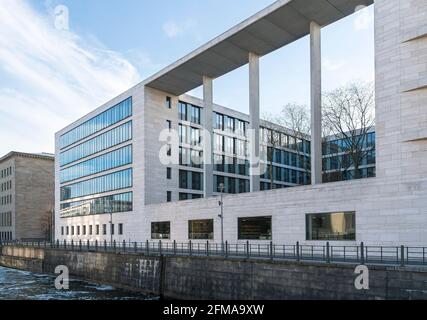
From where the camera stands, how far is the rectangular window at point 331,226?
2852 centimetres

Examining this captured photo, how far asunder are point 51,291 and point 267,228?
17.5 m

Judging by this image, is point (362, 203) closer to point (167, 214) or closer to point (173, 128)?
point (167, 214)

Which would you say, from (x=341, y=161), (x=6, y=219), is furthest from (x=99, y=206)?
(x=6, y=219)

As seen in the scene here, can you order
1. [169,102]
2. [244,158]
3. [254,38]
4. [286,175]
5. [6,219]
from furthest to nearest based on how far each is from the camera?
[6,219] → [286,175] → [244,158] → [169,102] → [254,38]

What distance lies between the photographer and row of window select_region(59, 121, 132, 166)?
54469 mm

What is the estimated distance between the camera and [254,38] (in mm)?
39094

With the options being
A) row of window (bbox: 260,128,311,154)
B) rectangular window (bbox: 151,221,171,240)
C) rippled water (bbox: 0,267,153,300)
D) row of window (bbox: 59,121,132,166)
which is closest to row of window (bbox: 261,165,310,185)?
row of window (bbox: 260,128,311,154)

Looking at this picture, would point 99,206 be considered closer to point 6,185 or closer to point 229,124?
point 229,124

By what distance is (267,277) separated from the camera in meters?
24.4

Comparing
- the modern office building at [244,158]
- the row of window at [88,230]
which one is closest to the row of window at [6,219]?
the modern office building at [244,158]

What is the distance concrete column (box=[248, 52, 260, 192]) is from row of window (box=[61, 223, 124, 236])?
68.3 feet

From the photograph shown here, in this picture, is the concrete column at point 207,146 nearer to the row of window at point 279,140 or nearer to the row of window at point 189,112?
the row of window at point 189,112
